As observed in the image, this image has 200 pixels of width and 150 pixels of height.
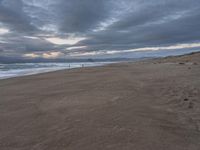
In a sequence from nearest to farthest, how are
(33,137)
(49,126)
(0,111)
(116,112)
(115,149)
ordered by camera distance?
(115,149) → (33,137) → (49,126) → (116,112) → (0,111)

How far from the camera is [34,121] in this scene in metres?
3.94

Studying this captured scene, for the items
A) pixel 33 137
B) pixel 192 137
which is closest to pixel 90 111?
pixel 33 137

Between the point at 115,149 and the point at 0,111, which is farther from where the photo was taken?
the point at 0,111

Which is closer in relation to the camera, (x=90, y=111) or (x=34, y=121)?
(x=34, y=121)

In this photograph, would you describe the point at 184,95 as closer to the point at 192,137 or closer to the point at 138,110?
the point at 138,110

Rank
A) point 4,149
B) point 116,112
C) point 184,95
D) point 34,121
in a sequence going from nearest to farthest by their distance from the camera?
point 4,149
point 34,121
point 116,112
point 184,95

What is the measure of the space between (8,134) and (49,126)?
77 cm

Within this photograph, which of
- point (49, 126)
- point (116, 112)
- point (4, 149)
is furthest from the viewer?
point (116, 112)

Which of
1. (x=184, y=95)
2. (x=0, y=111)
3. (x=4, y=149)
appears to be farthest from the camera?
(x=184, y=95)

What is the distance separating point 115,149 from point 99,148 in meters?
0.25

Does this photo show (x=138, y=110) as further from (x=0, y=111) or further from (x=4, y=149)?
(x=0, y=111)

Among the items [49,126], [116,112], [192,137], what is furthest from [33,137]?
[192,137]

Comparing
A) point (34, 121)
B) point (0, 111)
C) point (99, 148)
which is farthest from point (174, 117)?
point (0, 111)

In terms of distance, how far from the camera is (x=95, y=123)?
3.63 m
